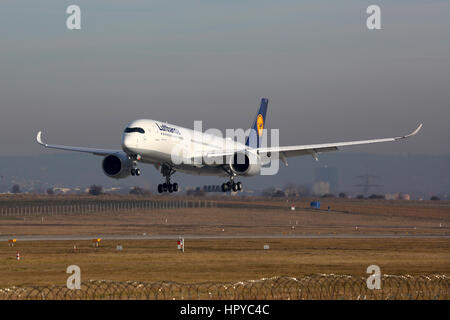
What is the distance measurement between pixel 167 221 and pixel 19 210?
27043mm

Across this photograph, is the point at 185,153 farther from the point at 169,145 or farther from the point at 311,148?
the point at 311,148

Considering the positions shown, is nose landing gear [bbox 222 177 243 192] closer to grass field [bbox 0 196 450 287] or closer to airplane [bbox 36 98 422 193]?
airplane [bbox 36 98 422 193]

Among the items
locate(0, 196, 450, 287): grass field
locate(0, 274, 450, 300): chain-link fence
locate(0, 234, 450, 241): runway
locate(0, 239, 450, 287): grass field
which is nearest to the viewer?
locate(0, 274, 450, 300): chain-link fence

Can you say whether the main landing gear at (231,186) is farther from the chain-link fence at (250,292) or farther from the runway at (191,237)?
the chain-link fence at (250,292)

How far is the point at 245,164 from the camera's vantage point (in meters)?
72.1

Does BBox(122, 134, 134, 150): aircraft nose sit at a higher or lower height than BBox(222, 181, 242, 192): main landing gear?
higher

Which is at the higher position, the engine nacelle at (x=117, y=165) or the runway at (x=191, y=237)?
the engine nacelle at (x=117, y=165)

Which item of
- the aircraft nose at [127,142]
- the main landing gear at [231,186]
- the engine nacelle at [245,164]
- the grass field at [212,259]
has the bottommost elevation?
the grass field at [212,259]

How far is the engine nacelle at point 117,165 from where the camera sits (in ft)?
238

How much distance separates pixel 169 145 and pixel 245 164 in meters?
10.4

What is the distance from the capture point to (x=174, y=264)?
2181 inches

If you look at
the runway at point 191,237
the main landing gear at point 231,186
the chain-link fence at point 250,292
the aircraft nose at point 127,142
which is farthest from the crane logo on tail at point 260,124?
the chain-link fence at point 250,292

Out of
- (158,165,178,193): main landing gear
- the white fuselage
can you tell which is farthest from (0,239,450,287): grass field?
the white fuselage

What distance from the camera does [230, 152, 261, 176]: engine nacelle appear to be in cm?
7144
